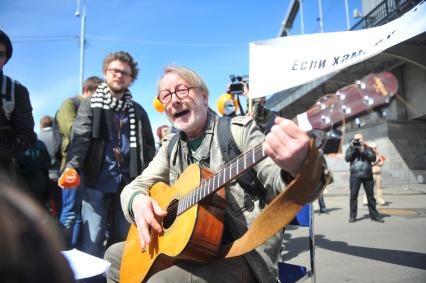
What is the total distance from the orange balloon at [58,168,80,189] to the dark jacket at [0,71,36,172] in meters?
0.43

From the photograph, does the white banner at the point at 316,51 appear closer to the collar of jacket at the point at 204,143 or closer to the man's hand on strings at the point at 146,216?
the collar of jacket at the point at 204,143

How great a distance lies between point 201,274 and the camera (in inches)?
60.3

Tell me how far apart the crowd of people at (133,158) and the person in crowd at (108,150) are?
0.01 metres

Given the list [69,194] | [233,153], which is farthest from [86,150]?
[233,153]

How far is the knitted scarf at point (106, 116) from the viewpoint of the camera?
10.3 ft

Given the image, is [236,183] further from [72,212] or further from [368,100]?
[72,212]

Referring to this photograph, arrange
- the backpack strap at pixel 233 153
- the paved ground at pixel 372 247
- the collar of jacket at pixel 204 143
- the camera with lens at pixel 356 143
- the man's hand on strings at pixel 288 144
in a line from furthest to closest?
1. the camera with lens at pixel 356 143
2. the paved ground at pixel 372 247
3. the collar of jacket at pixel 204 143
4. the backpack strap at pixel 233 153
5. the man's hand on strings at pixel 288 144

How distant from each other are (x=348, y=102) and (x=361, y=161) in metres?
7.03

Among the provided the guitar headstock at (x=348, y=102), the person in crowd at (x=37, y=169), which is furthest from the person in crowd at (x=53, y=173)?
the guitar headstock at (x=348, y=102)

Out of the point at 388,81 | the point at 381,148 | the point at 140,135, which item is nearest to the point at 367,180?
the point at 140,135

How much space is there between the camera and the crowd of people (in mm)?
1529

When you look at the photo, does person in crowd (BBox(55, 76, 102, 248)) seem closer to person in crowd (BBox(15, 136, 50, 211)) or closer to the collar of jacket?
person in crowd (BBox(15, 136, 50, 211))

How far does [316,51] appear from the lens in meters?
3.19

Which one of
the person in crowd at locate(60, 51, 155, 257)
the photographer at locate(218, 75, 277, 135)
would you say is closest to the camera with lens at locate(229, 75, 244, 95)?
the photographer at locate(218, 75, 277, 135)
